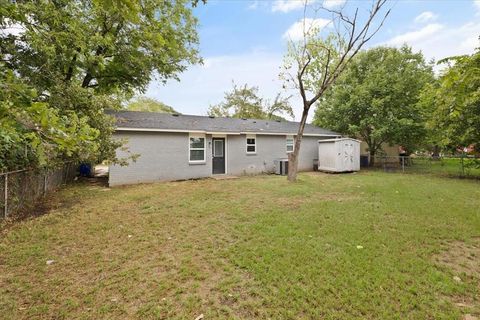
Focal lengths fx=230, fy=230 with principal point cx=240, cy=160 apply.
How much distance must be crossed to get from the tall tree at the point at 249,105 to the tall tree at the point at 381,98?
431 inches

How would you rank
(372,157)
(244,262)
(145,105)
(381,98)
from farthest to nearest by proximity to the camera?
(145,105) < (372,157) < (381,98) < (244,262)

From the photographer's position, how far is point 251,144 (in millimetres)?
13984

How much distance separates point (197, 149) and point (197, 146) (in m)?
0.16

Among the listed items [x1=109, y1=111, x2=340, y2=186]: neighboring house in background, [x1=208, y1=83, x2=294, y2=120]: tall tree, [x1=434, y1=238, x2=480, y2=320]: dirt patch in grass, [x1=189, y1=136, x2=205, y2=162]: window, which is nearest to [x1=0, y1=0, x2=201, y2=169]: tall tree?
[x1=109, y1=111, x2=340, y2=186]: neighboring house in background

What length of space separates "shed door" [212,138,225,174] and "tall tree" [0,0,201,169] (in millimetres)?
4846

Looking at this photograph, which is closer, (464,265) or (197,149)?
(464,265)

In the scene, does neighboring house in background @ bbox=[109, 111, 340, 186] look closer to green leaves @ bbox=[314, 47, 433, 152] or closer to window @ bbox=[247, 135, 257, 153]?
window @ bbox=[247, 135, 257, 153]

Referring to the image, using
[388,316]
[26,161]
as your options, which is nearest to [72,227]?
[26,161]

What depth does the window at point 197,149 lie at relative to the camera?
12030mm

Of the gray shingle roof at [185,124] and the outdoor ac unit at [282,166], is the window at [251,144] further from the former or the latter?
the outdoor ac unit at [282,166]

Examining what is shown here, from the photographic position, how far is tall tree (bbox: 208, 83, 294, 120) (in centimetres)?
2806

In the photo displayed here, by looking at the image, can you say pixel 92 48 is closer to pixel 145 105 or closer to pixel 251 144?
pixel 251 144

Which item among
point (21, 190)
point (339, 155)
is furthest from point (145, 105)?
point (21, 190)

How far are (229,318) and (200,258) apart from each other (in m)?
1.34
